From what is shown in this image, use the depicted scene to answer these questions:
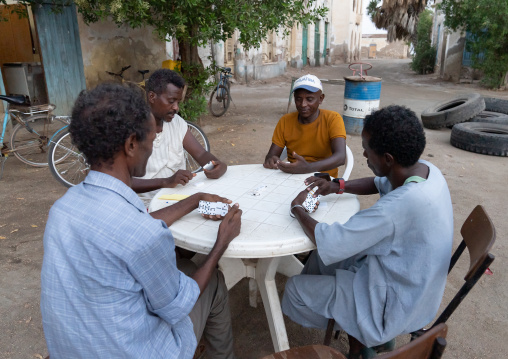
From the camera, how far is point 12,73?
24.4 ft

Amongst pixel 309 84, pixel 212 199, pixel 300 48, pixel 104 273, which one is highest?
pixel 300 48

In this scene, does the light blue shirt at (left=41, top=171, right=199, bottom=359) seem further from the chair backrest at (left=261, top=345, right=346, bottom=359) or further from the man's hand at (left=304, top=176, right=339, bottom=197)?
the man's hand at (left=304, top=176, right=339, bottom=197)

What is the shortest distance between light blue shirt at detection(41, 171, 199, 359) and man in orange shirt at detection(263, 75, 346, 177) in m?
1.45

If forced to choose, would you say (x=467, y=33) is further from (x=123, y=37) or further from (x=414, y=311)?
(x=414, y=311)

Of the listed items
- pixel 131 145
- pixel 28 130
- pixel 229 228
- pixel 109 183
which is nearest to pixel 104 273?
pixel 109 183

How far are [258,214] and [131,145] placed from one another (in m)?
0.82

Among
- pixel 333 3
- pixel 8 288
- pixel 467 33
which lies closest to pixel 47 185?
pixel 8 288

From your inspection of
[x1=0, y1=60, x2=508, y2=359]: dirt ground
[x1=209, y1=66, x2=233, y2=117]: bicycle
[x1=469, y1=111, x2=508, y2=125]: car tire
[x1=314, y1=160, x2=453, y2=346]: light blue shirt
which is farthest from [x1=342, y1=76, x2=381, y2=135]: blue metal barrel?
[x1=314, y1=160, x2=453, y2=346]: light blue shirt

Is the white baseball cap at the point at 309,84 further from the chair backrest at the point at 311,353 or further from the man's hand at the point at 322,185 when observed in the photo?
the chair backrest at the point at 311,353

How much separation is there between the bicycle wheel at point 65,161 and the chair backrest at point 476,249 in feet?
12.5

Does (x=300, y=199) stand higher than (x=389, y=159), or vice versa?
(x=389, y=159)

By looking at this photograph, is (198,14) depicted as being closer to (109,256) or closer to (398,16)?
(109,256)

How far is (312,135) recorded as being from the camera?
266 cm

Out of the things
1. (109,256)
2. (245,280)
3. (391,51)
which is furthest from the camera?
(391,51)
